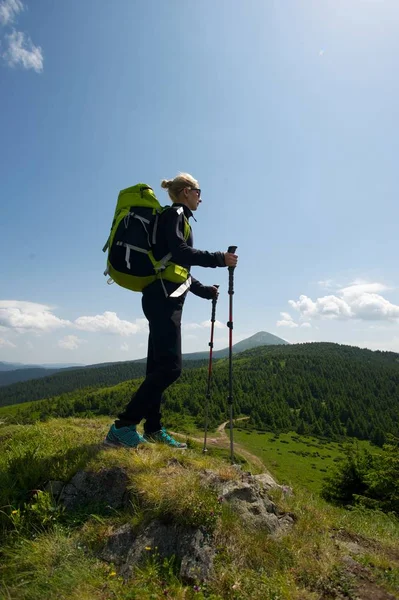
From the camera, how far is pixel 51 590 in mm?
2629

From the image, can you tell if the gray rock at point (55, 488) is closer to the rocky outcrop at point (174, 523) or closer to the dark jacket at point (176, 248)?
the rocky outcrop at point (174, 523)

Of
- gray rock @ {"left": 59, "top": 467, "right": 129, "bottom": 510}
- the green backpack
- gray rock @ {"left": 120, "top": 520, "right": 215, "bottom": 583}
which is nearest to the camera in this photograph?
gray rock @ {"left": 120, "top": 520, "right": 215, "bottom": 583}

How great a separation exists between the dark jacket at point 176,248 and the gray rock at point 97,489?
2.70 meters

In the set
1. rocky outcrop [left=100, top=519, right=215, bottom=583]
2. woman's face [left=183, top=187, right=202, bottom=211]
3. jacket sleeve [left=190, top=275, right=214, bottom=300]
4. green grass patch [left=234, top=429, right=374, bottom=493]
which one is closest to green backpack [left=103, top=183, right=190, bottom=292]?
woman's face [left=183, top=187, right=202, bottom=211]

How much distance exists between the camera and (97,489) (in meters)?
4.16

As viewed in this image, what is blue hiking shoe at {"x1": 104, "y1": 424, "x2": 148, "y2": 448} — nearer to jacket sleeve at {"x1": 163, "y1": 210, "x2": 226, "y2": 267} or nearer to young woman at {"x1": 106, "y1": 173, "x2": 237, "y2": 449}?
young woman at {"x1": 106, "y1": 173, "x2": 237, "y2": 449}

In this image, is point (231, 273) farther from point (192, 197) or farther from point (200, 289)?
point (192, 197)

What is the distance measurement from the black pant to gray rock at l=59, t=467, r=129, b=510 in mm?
918

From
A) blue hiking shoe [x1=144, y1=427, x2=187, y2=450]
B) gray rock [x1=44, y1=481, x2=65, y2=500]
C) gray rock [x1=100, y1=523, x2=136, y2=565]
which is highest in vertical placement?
blue hiking shoe [x1=144, y1=427, x2=187, y2=450]

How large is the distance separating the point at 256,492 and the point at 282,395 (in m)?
204

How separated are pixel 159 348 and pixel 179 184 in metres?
2.93

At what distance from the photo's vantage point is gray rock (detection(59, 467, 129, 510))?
4.02 metres

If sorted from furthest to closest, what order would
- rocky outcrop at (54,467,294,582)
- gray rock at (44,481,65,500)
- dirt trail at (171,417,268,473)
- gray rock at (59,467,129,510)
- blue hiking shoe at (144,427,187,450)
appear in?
dirt trail at (171,417,268,473), blue hiking shoe at (144,427,187,450), gray rock at (44,481,65,500), gray rock at (59,467,129,510), rocky outcrop at (54,467,294,582)

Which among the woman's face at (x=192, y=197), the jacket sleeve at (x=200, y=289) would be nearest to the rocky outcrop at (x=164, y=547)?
the jacket sleeve at (x=200, y=289)
